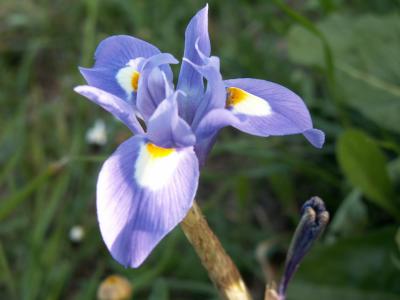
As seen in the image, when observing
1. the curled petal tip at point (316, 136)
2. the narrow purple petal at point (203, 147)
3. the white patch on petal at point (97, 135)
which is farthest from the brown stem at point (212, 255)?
the white patch on petal at point (97, 135)

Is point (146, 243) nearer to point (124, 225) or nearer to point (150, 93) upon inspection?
point (124, 225)

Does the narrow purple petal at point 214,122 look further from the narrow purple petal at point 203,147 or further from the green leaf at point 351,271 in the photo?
the green leaf at point 351,271

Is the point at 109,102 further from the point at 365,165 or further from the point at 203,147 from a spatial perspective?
the point at 365,165

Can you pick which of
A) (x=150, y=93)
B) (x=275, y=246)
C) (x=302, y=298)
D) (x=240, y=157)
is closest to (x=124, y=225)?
(x=150, y=93)

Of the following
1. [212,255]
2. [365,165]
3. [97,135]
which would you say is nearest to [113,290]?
[212,255]

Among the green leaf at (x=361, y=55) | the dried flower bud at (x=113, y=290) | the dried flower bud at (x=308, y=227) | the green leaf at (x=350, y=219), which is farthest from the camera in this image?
the green leaf at (x=361, y=55)

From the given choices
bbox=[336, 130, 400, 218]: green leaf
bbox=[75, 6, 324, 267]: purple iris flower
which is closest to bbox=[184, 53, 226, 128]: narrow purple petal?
bbox=[75, 6, 324, 267]: purple iris flower

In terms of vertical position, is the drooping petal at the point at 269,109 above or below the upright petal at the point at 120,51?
below

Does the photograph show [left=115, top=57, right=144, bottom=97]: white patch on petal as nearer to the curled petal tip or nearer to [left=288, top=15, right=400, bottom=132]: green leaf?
the curled petal tip
